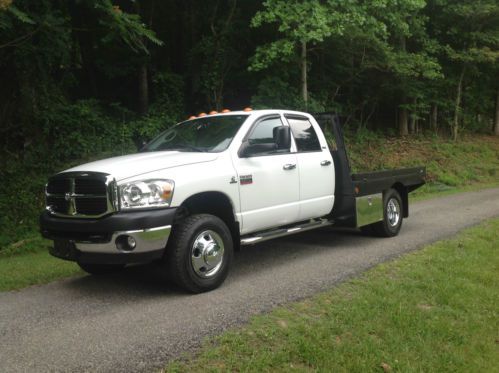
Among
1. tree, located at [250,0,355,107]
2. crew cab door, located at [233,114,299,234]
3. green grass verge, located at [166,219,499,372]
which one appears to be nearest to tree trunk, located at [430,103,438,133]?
tree, located at [250,0,355,107]

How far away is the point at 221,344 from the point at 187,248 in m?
1.40

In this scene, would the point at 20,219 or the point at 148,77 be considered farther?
the point at 148,77

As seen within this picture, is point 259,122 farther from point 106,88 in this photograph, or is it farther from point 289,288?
point 106,88

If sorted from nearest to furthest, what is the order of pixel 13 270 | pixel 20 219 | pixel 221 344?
1. pixel 221 344
2. pixel 13 270
3. pixel 20 219

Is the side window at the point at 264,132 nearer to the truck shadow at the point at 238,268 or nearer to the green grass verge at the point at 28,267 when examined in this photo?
the truck shadow at the point at 238,268

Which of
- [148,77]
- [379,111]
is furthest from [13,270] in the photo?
[379,111]

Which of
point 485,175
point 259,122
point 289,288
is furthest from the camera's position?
point 485,175

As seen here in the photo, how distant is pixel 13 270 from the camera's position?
6973 mm

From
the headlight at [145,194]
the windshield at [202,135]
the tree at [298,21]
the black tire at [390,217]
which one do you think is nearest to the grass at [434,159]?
the tree at [298,21]

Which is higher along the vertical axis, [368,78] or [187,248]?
[368,78]

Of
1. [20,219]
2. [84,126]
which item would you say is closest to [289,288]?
[20,219]

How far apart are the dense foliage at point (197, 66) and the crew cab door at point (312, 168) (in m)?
3.31

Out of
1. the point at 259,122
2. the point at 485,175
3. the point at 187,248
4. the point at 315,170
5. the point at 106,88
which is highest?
the point at 106,88

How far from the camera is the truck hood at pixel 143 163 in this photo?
511 cm
